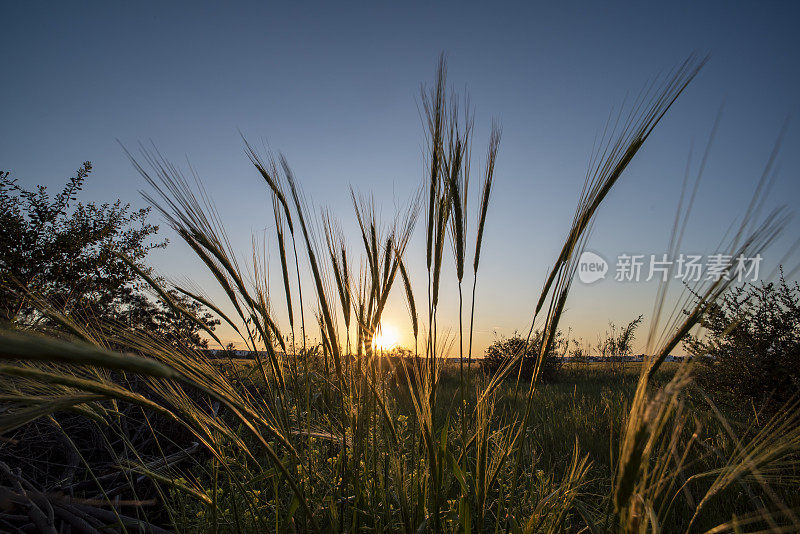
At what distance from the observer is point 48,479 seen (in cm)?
192

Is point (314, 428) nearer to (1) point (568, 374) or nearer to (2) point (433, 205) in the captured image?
Result: (2) point (433, 205)

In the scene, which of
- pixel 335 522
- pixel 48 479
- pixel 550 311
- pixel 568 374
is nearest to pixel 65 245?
pixel 48 479

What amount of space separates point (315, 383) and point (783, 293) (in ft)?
15.6

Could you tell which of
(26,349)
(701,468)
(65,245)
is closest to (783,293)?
(701,468)

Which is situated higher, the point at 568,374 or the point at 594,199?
the point at 594,199

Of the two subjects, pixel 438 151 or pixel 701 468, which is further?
pixel 701 468

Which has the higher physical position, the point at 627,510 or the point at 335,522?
the point at 627,510

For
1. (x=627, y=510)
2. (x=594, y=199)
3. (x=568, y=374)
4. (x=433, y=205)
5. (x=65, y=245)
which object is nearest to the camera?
(x=627, y=510)

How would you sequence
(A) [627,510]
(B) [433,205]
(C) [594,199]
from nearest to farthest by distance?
(A) [627,510] → (C) [594,199] → (B) [433,205]

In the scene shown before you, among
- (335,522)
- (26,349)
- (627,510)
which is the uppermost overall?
(26,349)

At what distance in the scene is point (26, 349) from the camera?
332 mm

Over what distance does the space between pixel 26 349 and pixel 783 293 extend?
5633 mm

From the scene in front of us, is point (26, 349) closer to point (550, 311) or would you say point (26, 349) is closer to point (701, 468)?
point (550, 311)

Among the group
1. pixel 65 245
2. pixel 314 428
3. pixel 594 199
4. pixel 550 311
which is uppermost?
pixel 65 245
